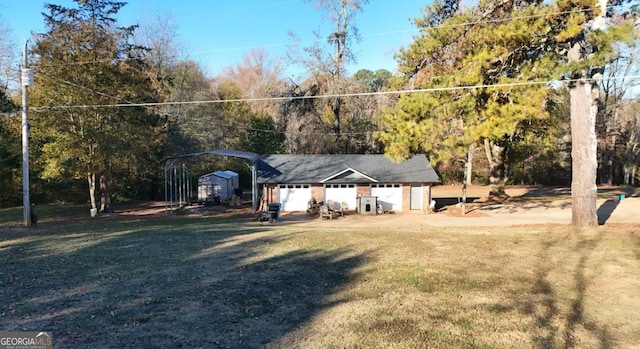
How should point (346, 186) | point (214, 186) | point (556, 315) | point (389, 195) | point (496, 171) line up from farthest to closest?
point (214, 186) → point (496, 171) → point (389, 195) → point (346, 186) → point (556, 315)

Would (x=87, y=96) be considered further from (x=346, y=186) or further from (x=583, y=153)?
(x=583, y=153)

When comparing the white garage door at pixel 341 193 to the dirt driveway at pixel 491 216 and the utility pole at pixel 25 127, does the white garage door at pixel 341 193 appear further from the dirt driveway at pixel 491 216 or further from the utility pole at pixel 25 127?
the utility pole at pixel 25 127

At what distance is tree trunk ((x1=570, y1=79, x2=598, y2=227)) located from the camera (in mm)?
13875

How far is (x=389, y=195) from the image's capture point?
89.0 ft

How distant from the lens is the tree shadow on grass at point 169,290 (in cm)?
514

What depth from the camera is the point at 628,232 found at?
513 inches

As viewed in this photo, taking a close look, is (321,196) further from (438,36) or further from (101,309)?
(101,309)

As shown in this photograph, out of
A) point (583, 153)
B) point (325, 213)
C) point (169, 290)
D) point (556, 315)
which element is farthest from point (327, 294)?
point (325, 213)

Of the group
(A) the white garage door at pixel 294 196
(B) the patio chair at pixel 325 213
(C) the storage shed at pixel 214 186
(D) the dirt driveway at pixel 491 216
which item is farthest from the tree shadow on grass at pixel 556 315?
(C) the storage shed at pixel 214 186

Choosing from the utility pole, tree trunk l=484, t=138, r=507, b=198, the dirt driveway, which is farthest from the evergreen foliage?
tree trunk l=484, t=138, r=507, b=198

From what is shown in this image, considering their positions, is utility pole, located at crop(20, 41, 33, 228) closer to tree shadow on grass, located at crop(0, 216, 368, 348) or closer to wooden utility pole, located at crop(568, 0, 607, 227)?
tree shadow on grass, located at crop(0, 216, 368, 348)

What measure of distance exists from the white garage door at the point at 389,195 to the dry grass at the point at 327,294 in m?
15.2

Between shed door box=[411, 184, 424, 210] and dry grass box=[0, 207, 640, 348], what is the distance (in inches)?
601

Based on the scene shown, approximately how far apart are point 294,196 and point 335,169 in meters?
3.33
